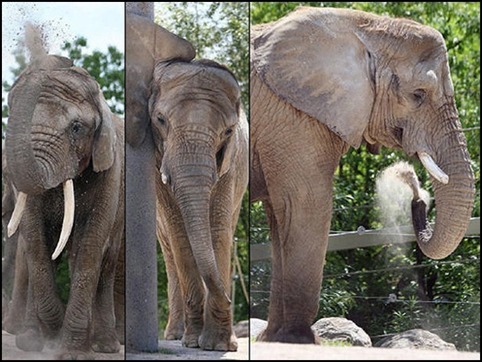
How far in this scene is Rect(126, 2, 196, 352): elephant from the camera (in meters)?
5.30

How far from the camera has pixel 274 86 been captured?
6.65 meters

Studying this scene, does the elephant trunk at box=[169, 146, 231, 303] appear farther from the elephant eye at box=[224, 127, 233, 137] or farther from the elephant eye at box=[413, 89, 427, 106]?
the elephant eye at box=[413, 89, 427, 106]

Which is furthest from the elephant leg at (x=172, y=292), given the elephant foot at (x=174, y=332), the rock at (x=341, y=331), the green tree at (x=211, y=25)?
the rock at (x=341, y=331)

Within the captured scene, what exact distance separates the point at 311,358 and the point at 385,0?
9.82 meters

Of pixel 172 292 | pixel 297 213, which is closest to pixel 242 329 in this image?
pixel 172 292

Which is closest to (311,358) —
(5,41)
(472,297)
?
(5,41)

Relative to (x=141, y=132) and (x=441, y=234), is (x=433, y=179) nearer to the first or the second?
(x=441, y=234)

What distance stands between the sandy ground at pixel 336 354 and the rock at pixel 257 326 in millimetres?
250

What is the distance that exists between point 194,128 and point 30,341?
3.58ft

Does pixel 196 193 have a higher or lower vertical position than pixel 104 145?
lower

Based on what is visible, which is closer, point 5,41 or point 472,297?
point 5,41

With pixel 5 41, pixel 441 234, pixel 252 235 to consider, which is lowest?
pixel 441 234

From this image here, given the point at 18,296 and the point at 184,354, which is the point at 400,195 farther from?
the point at 18,296

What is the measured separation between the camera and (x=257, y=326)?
19.9ft
